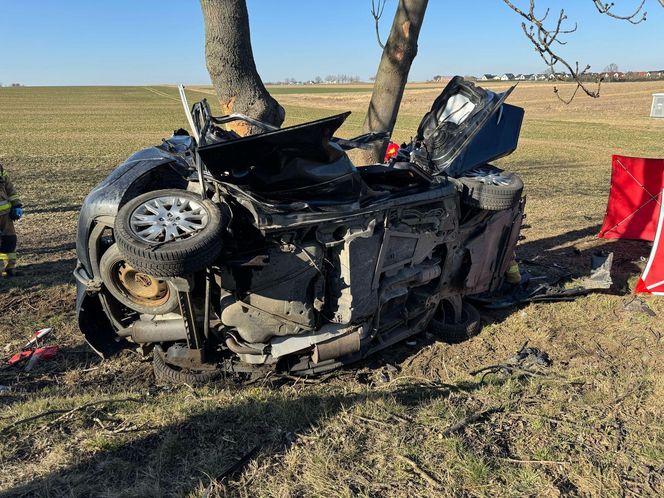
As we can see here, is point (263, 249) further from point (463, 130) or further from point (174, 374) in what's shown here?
point (463, 130)

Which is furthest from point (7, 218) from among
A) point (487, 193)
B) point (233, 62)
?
point (487, 193)

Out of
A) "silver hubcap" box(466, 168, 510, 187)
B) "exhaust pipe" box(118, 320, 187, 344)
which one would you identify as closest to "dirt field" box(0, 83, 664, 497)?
"exhaust pipe" box(118, 320, 187, 344)

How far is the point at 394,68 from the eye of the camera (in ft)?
20.1

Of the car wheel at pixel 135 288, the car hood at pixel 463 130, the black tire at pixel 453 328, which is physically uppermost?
the car hood at pixel 463 130

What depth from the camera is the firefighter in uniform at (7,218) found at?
597 centimetres

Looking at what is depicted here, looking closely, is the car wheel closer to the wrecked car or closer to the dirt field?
the wrecked car

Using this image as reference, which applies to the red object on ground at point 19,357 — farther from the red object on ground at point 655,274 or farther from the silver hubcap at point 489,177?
the red object on ground at point 655,274

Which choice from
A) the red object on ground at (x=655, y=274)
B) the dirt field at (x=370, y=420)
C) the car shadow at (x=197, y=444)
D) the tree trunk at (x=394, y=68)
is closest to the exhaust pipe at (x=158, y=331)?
the dirt field at (x=370, y=420)

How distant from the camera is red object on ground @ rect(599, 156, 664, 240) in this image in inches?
295

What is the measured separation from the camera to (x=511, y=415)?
332 cm

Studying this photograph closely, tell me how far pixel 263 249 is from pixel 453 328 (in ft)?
7.37

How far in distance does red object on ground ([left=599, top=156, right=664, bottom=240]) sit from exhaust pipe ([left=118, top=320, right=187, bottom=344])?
6715 mm

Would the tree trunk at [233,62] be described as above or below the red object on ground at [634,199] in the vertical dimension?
above

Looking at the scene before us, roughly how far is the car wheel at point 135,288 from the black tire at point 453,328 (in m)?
2.47
